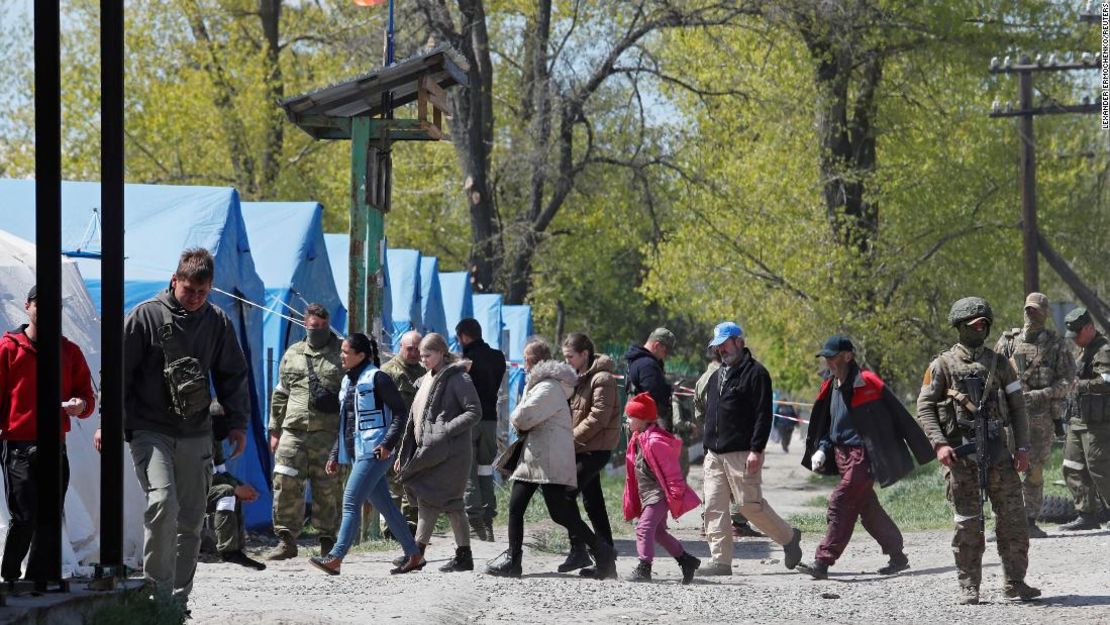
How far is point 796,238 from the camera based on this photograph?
31703mm

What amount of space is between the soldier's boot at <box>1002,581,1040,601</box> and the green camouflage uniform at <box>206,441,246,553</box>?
4.51 metres

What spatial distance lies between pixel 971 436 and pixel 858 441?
6.77ft

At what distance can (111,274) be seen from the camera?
257 inches

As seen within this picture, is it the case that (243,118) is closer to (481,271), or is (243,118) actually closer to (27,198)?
(481,271)

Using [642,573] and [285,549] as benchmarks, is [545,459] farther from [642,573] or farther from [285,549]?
[285,549]

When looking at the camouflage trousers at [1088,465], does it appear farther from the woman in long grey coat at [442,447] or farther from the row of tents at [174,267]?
the row of tents at [174,267]

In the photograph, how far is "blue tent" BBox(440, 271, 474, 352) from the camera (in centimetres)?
2766

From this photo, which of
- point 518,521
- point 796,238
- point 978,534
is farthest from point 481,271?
point 978,534

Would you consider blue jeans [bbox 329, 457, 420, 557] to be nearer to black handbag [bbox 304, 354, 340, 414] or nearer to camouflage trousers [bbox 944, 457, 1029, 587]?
black handbag [bbox 304, 354, 340, 414]

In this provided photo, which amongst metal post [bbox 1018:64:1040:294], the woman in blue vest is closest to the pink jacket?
the woman in blue vest

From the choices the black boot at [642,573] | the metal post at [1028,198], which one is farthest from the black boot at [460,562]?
the metal post at [1028,198]

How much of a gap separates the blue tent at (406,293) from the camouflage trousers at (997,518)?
538 inches

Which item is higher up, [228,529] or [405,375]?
[405,375]

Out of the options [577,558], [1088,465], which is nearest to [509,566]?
[577,558]
